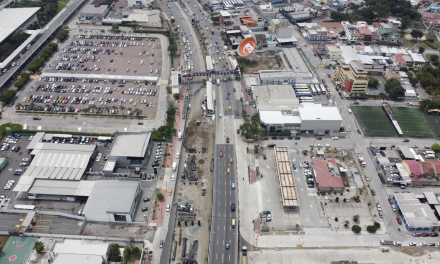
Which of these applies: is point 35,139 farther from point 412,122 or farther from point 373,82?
point 412,122

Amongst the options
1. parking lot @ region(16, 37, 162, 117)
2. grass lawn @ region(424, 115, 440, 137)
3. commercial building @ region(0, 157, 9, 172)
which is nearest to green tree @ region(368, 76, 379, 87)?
grass lawn @ region(424, 115, 440, 137)

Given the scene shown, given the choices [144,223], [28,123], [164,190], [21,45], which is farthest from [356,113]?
[21,45]

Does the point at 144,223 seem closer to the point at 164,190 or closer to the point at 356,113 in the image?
the point at 164,190

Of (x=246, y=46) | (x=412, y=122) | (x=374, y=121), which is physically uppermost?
(x=246, y=46)

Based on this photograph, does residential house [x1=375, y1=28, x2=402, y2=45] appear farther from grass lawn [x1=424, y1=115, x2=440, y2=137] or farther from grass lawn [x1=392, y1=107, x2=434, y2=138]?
grass lawn [x1=424, y1=115, x2=440, y2=137]

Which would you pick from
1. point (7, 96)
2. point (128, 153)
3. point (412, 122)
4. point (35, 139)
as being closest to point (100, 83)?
point (7, 96)

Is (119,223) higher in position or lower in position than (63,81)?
lower

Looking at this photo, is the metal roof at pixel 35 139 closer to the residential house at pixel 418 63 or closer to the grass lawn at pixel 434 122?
the grass lawn at pixel 434 122
